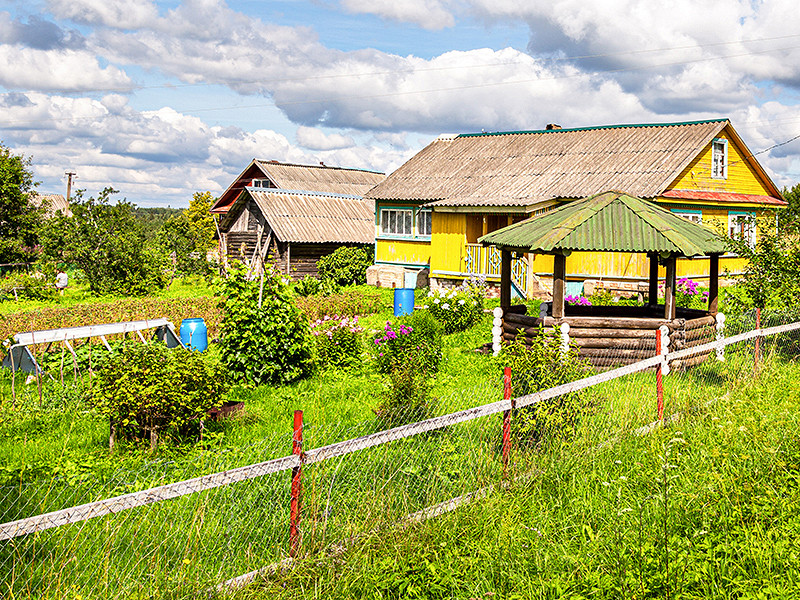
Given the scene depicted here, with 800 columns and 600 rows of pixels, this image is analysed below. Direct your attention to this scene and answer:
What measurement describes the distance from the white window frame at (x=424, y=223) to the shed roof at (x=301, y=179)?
1263cm

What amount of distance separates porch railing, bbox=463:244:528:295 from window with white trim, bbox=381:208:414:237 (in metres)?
3.95

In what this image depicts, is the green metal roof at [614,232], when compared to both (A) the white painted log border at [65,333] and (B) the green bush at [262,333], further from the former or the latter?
(A) the white painted log border at [65,333]

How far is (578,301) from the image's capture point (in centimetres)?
1838

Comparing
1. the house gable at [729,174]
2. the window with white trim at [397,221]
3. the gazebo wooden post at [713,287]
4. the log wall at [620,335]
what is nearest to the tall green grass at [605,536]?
the log wall at [620,335]

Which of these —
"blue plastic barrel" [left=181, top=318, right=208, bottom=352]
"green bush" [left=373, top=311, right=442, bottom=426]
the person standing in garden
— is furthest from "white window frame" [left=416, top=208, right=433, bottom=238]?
the person standing in garden

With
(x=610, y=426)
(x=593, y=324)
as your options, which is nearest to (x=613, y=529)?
(x=610, y=426)

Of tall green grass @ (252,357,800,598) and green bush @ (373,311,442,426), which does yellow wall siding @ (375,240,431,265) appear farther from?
tall green grass @ (252,357,800,598)

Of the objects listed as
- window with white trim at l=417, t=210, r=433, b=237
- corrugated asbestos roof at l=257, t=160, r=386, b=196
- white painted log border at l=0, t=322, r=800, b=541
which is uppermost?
corrugated asbestos roof at l=257, t=160, r=386, b=196

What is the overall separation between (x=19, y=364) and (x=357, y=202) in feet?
82.6

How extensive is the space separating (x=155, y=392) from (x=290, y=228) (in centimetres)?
2335

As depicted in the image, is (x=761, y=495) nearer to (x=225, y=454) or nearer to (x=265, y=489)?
(x=265, y=489)

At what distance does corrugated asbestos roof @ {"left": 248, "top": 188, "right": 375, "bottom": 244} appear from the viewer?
3059 centimetres

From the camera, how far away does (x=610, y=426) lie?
7.12 meters

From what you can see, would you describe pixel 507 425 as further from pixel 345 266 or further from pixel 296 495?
pixel 345 266
